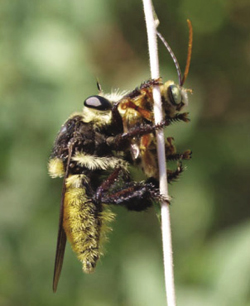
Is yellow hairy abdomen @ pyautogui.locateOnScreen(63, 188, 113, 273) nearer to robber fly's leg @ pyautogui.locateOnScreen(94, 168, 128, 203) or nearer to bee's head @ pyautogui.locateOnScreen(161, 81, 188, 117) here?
robber fly's leg @ pyautogui.locateOnScreen(94, 168, 128, 203)

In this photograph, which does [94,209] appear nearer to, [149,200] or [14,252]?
[149,200]

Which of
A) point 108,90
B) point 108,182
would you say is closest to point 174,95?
point 108,182

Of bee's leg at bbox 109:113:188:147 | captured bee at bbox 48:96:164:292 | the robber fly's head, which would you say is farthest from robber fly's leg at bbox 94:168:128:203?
the robber fly's head

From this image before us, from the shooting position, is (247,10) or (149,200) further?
(247,10)

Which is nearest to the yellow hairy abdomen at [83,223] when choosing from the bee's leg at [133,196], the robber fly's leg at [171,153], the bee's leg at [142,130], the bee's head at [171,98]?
the bee's leg at [133,196]

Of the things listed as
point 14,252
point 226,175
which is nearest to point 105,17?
Answer: point 226,175

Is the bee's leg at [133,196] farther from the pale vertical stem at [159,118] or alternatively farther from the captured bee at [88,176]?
the pale vertical stem at [159,118]
